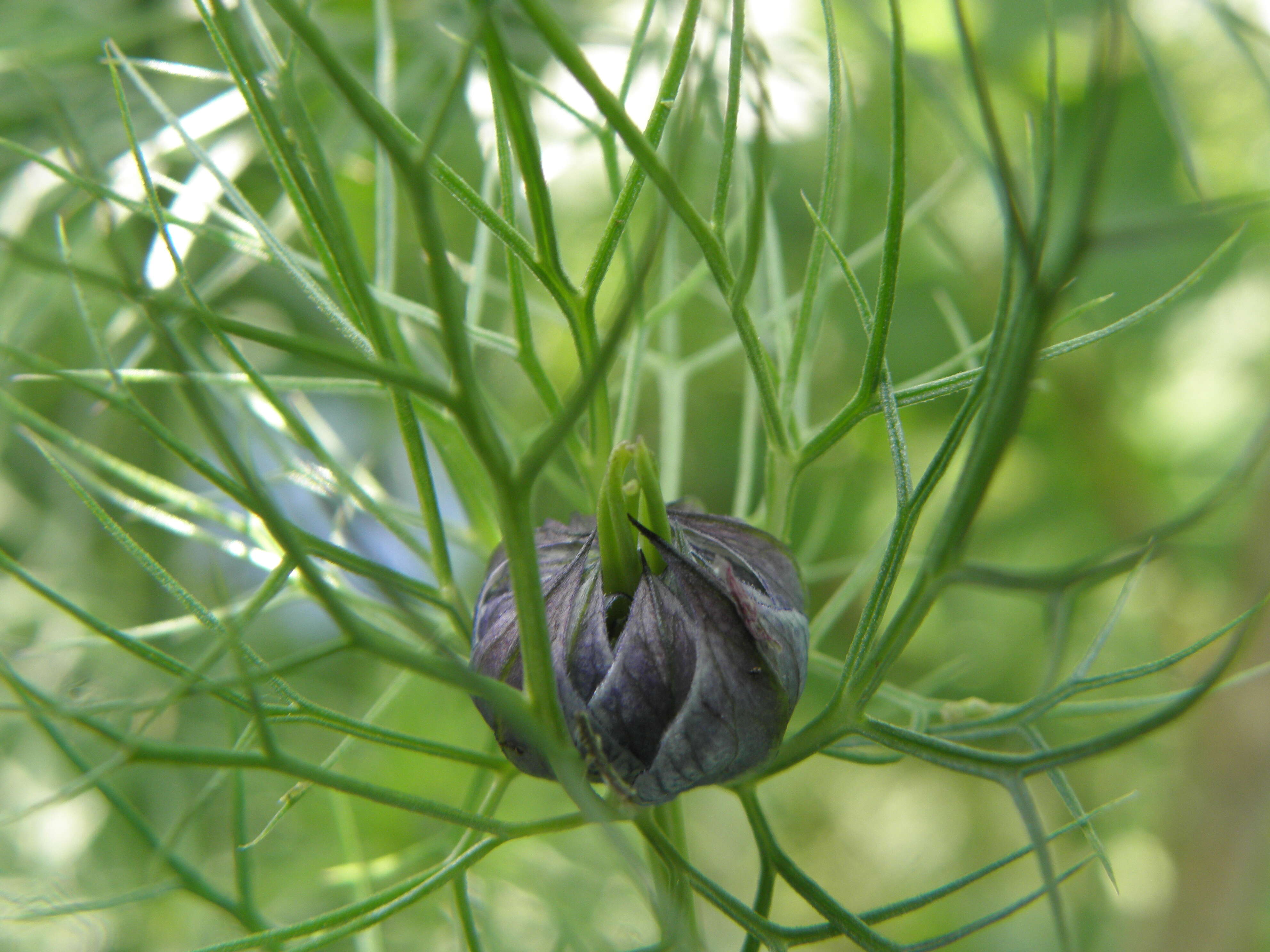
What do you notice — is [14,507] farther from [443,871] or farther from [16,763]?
[443,871]

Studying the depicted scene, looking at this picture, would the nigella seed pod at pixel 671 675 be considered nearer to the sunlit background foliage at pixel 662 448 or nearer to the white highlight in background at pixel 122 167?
the sunlit background foliage at pixel 662 448

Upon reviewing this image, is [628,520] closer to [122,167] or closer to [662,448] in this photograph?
[662,448]

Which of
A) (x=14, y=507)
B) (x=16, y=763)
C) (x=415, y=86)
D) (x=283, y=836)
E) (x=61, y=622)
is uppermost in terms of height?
(x=415, y=86)

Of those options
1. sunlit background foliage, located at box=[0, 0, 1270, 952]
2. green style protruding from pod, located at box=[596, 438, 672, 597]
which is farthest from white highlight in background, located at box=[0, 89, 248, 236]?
green style protruding from pod, located at box=[596, 438, 672, 597]

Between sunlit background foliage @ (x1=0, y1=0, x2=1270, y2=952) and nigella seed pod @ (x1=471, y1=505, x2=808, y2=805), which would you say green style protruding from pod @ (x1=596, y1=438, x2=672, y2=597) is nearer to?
nigella seed pod @ (x1=471, y1=505, x2=808, y2=805)

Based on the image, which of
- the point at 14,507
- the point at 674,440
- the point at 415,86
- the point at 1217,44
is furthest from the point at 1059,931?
the point at 1217,44

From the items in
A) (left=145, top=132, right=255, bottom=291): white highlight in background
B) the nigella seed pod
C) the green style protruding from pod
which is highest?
(left=145, top=132, right=255, bottom=291): white highlight in background

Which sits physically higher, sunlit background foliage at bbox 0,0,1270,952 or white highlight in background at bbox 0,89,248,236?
white highlight in background at bbox 0,89,248,236
